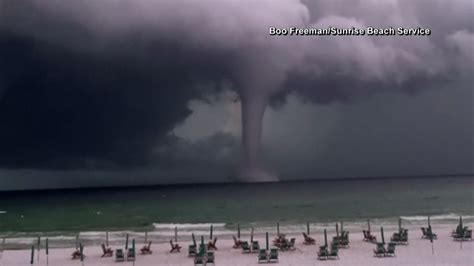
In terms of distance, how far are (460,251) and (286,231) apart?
1562 cm

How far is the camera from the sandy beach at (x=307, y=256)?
2259 centimetres

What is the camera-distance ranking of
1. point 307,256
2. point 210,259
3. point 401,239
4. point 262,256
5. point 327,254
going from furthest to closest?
point 401,239
point 307,256
point 327,254
point 262,256
point 210,259

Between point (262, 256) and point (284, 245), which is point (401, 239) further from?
point (262, 256)

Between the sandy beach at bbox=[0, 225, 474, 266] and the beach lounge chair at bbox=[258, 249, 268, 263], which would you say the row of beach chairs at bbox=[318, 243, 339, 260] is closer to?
the sandy beach at bbox=[0, 225, 474, 266]

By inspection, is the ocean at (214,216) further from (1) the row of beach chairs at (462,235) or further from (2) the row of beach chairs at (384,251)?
(2) the row of beach chairs at (384,251)

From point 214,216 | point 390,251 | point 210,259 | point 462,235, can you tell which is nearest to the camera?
point 210,259

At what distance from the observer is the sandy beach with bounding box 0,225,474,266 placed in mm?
22594

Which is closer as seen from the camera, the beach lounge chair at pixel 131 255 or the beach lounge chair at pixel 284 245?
the beach lounge chair at pixel 131 255

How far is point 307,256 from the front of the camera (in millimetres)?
24531

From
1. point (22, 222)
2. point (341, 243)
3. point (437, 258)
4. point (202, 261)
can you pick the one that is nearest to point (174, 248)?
point (202, 261)

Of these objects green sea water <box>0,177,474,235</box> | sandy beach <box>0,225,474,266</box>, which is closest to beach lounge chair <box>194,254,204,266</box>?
sandy beach <box>0,225,474,266</box>

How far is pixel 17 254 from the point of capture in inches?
1146

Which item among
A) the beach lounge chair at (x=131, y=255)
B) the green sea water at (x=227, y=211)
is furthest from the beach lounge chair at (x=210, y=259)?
the green sea water at (x=227, y=211)

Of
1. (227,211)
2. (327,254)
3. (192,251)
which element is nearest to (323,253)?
(327,254)
